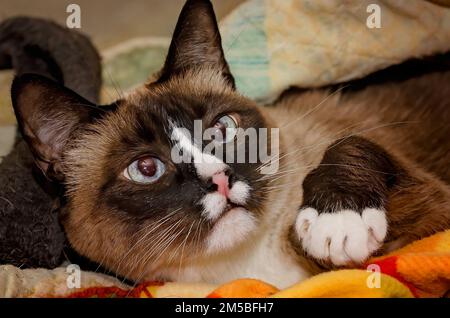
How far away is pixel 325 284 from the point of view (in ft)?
4.08

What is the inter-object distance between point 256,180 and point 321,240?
9.6 inches

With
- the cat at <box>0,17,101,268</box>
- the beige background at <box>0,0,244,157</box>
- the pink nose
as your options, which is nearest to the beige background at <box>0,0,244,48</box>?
the beige background at <box>0,0,244,157</box>

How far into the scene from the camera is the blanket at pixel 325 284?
49.3 inches

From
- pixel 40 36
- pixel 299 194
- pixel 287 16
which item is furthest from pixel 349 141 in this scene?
pixel 40 36

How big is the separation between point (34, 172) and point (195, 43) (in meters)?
0.64

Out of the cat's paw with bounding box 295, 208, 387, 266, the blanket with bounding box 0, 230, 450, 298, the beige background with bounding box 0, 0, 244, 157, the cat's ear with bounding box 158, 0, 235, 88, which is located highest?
the beige background with bounding box 0, 0, 244, 157

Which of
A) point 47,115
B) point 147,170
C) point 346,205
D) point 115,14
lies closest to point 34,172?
point 47,115

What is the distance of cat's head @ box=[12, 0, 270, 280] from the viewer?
1.41m

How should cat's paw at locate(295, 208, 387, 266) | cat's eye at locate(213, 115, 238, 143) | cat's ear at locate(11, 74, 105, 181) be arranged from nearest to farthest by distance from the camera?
cat's paw at locate(295, 208, 387, 266) < cat's ear at locate(11, 74, 105, 181) < cat's eye at locate(213, 115, 238, 143)

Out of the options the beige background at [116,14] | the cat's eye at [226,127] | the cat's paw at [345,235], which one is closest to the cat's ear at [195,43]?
the cat's eye at [226,127]

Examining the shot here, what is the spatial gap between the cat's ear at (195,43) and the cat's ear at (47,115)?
0.28 meters

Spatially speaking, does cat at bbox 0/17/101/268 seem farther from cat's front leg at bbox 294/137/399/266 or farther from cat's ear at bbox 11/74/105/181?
cat's front leg at bbox 294/137/399/266

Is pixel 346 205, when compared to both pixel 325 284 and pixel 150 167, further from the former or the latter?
pixel 150 167

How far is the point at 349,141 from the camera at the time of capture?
1.64m
